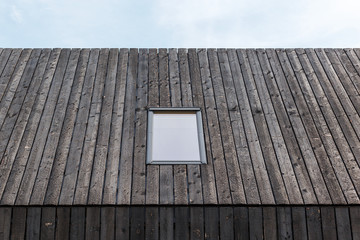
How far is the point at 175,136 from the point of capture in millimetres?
4199

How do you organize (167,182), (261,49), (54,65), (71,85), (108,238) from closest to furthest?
(108,238) → (167,182) → (71,85) → (54,65) → (261,49)

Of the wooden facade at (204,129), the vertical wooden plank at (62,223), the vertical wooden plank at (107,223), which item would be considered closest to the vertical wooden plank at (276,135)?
the wooden facade at (204,129)

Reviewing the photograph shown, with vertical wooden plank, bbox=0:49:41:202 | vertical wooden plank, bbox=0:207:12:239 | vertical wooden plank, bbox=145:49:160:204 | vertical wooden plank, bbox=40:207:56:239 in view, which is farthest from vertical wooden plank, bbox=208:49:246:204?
vertical wooden plank, bbox=0:49:41:202

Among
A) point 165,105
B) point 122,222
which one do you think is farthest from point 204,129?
point 122,222

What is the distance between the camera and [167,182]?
11.7 feet

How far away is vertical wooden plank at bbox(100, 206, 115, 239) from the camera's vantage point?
327 cm

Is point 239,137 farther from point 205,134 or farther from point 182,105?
point 182,105

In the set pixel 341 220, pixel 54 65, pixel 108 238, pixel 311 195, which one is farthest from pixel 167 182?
pixel 54 65

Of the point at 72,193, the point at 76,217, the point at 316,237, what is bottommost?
the point at 316,237

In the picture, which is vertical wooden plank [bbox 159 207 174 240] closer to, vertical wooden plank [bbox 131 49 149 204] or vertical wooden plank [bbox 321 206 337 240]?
vertical wooden plank [bbox 131 49 149 204]

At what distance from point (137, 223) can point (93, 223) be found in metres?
0.38

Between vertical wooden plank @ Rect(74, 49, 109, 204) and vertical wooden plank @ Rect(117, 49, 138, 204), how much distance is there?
11.8 inches

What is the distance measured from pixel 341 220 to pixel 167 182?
1.58m

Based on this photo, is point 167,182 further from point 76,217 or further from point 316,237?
point 316,237
